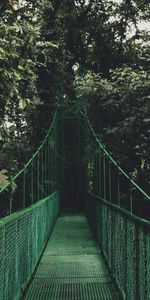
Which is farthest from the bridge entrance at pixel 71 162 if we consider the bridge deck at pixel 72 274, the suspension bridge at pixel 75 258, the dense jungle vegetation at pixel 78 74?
the bridge deck at pixel 72 274

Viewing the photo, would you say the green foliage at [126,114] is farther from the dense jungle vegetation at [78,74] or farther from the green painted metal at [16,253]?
the green painted metal at [16,253]

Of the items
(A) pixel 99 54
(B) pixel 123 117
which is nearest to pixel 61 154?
(A) pixel 99 54

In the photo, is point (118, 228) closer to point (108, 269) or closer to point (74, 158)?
point (108, 269)

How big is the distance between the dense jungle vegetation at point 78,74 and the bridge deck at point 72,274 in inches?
57.4

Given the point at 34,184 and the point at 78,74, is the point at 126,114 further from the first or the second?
the point at 78,74

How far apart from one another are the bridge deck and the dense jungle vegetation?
1458mm

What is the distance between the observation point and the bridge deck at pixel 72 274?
5.50 m

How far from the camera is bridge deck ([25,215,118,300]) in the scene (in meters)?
5.50

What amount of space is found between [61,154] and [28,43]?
12.9m

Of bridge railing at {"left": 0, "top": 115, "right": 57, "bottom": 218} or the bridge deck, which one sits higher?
bridge railing at {"left": 0, "top": 115, "right": 57, "bottom": 218}

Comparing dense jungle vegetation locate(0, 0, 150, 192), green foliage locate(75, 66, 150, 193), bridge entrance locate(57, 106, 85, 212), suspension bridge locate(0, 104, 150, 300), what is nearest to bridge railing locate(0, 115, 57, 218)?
dense jungle vegetation locate(0, 0, 150, 192)

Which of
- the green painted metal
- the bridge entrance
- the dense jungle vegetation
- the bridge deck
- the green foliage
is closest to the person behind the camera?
the green painted metal

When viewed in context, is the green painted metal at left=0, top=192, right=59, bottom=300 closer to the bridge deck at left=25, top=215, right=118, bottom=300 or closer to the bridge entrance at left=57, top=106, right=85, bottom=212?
the bridge deck at left=25, top=215, right=118, bottom=300

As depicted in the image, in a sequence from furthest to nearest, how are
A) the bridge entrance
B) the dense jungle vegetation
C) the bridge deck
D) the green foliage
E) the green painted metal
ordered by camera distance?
the bridge entrance
the green foliage
the dense jungle vegetation
the bridge deck
the green painted metal
